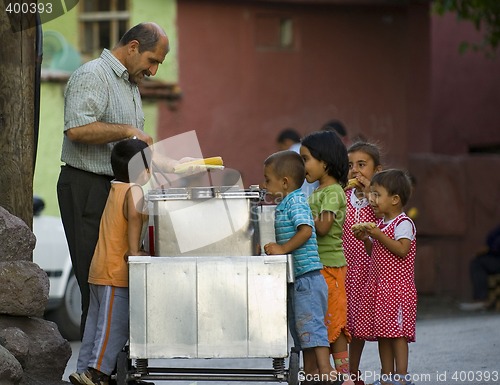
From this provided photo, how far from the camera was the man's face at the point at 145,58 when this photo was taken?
245 inches

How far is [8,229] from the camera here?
19.2 feet

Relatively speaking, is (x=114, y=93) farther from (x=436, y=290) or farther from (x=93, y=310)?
(x=436, y=290)

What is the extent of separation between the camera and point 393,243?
623 cm

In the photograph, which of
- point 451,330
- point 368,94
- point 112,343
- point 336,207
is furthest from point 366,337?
point 368,94

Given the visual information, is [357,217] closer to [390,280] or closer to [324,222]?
[390,280]

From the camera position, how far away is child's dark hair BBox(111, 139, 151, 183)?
581 centimetres

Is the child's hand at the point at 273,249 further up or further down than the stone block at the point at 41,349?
further up

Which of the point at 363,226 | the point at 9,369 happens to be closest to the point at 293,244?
the point at 363,226

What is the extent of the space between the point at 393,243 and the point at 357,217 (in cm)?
56

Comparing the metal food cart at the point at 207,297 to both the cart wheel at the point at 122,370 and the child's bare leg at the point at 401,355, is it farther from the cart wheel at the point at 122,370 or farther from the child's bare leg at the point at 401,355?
the child's bare leg at the point at 401,355

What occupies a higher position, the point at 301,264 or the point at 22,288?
the point at 301,264

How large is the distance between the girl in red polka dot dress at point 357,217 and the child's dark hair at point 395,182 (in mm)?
311
